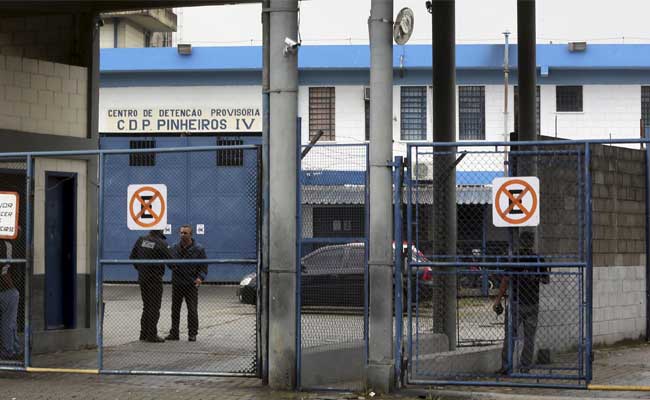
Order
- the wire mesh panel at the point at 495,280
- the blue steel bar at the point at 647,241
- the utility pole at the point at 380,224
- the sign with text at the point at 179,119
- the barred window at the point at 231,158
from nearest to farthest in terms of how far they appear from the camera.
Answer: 1. the utility pole at the point at 380,224
2. the wire mesh panel at the point at 495,280
3. the barred window at the point at 231,158
4. the blue steel bar at the point at 647,241
5. the sign with text at the point at 179,119

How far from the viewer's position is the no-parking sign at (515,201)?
1148 centimetres

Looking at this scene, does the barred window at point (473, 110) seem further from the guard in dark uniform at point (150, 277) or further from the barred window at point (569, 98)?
the guard in dark uniform at point (150, 277)

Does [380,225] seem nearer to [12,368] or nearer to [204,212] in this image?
[204,212]

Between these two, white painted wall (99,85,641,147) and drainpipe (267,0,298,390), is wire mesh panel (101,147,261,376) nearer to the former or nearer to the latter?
drainpipe (267,0,298,390)

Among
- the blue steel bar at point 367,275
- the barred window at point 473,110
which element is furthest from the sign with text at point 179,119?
the blue steel bar at point 367,275

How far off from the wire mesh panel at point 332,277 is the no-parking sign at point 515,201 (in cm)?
148

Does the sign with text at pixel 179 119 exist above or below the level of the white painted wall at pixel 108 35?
below

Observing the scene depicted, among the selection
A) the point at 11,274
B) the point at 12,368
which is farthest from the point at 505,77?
the point at 12,368

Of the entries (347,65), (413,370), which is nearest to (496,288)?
(413,370)

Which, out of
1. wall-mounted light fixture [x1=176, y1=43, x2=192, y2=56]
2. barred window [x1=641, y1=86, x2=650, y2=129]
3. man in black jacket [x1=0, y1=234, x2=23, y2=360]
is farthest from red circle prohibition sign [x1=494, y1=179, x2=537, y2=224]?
barred window [x1=641, y1=86, x2=650, y2=129]

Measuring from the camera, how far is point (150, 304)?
1359 cm

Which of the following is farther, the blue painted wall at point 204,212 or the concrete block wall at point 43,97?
the concrete block wall at point 43,97

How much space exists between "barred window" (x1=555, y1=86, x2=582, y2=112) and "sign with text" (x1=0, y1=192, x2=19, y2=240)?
101 feet

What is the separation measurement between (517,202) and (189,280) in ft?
13.1
